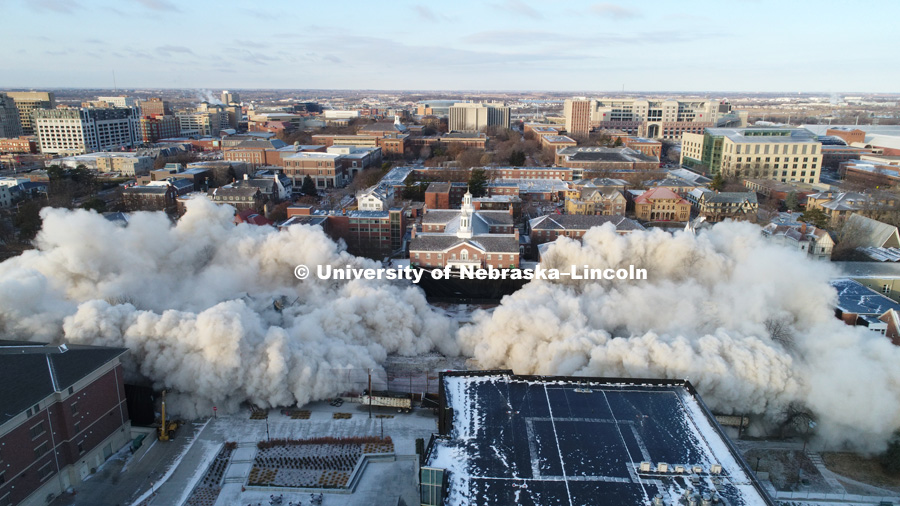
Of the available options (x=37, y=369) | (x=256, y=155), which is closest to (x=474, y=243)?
(x=37, y=369)

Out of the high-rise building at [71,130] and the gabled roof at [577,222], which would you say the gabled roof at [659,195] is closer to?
the gabled roof at [577,222]

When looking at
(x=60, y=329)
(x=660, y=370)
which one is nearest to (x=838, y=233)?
(x=660, y=370)

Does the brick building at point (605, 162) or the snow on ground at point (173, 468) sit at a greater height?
the brick building at point (605, 162)

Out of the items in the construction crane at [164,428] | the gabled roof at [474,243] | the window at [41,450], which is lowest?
the construction crane at [164,428]

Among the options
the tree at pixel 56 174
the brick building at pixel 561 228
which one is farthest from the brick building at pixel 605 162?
the tree at pixel 56 174

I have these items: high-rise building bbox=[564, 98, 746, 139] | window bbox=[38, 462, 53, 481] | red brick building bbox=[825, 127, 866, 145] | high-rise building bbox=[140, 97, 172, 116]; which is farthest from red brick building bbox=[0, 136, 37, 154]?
red brick building bbox=[825, 127, 866, 145]

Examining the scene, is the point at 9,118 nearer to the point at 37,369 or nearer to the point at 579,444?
the point at 37,369
